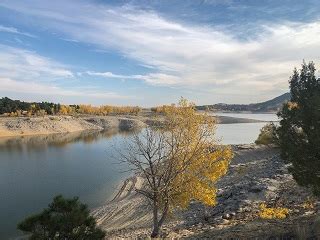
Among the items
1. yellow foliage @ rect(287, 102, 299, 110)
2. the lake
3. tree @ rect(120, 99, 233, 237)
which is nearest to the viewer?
yellow foliage @ rect(287, 102, 299, 110)

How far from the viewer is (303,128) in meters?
17.5

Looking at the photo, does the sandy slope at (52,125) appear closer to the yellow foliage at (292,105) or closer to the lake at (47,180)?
the lake at (47,180)

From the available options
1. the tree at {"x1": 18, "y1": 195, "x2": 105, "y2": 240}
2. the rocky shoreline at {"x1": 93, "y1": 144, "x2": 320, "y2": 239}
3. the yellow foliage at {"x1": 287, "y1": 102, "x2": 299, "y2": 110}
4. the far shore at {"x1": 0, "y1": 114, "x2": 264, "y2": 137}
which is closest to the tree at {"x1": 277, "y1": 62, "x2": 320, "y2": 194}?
the yellow foliage at {"x1": 287, "y1": 102, "x2": 299, "y2": 110}

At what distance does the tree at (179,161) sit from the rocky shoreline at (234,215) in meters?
2.05

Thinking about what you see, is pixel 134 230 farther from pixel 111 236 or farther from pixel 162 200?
pixel 162 200

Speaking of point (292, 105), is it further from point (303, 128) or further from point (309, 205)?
point (309, 205)

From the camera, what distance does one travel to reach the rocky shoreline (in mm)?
17881

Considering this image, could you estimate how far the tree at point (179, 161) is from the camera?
2325 cm

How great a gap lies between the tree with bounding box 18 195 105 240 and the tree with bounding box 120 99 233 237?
6.15 metres

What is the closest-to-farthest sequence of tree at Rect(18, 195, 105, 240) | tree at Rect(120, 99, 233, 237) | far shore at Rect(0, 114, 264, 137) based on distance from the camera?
tree at Rect(18, 195, 105, 240) → tree at Rect(120, 99, 233, 237) → far shore at Rect(0, 114, 264, 137)

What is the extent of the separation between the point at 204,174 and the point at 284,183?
13.1 m

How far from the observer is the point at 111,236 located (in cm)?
2773

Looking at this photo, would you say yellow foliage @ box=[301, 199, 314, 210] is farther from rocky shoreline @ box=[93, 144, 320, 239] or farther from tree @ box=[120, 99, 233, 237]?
tree @ box=[120, 99, 233, 237]

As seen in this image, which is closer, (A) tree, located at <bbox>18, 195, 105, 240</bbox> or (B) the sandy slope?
(A) tree, located at <bbox>18, 195, 105, 240</bbox>
